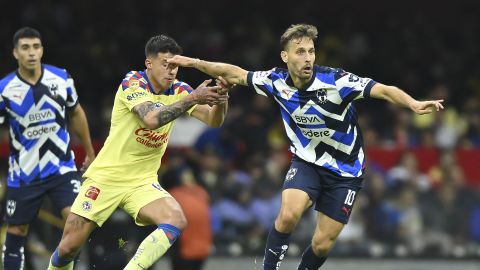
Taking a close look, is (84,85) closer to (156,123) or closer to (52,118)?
(52,118)

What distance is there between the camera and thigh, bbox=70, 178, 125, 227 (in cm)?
895

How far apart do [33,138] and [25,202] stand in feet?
2.11

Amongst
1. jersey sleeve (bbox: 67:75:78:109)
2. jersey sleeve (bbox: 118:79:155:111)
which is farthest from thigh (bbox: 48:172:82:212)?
jersey sleeve (bbox: 118:79:155:111)

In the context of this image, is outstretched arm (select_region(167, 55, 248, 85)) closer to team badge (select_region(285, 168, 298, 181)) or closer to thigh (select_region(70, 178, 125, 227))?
team badge (select_region(285, 168, 298, 181))

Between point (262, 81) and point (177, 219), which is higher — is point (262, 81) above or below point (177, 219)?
above

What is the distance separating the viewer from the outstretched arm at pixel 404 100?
823 centimetres

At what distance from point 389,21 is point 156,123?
13.4m

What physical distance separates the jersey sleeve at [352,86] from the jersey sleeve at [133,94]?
5.38ft

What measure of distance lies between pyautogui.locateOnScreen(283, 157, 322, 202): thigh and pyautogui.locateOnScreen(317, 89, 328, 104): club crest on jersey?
2.05 ft

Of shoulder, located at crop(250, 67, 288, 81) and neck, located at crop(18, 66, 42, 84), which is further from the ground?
shoulder, located at crop(250, 67, 288, 81)

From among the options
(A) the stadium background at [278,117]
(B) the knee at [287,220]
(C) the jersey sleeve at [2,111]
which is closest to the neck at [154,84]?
(B) the knee at [287,220]

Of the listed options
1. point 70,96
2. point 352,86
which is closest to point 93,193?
point 70,96

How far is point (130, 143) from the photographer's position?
9016 millimetres

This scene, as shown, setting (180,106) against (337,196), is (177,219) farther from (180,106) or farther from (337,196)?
(337,196)
